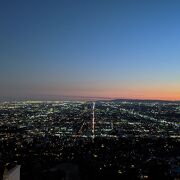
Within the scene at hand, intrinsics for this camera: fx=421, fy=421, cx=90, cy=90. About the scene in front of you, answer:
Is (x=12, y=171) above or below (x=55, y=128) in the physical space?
above

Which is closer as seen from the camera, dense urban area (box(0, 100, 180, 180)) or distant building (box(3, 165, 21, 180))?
distant building (box(3, 165, 21, 180))

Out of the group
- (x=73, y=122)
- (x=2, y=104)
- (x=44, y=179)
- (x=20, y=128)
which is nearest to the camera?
(x=44, y=179)

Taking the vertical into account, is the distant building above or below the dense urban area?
above

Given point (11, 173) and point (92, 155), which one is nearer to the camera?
point (11, 173)

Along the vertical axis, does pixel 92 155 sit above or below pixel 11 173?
below

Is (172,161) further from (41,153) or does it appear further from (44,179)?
(44,179)

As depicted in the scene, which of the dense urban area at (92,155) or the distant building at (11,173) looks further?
the dense urban area at (92,155)

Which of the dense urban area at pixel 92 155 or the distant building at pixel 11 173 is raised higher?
the distant building at pixel 11 173

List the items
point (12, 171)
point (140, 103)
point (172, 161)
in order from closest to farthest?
point (12, 171), point (172, 161), point (140, 103)

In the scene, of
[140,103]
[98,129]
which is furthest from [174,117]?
[140,103]

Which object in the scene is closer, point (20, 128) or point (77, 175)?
point (77, 175)
